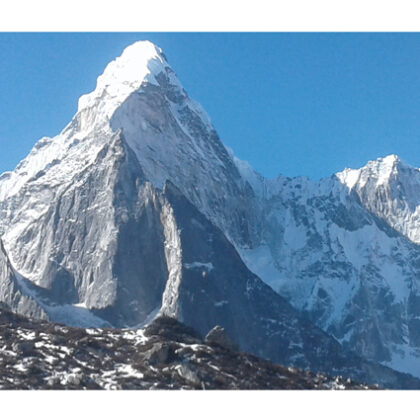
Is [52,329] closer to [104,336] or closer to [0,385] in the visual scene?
[104,336]

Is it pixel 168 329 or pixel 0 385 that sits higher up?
pixel 168 329

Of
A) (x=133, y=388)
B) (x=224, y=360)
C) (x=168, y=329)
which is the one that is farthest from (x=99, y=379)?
(x=168, y=329)
